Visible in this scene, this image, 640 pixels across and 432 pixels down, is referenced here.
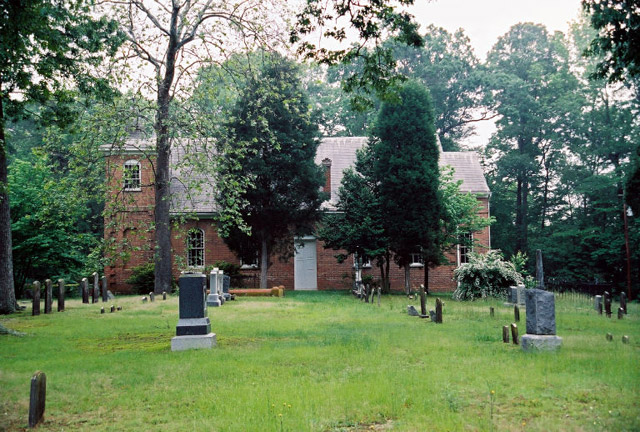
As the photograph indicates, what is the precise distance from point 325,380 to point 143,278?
71.5ft

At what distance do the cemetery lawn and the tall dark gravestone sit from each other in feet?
1.25

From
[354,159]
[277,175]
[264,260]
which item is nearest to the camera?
[277,175]

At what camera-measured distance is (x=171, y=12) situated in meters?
20.6

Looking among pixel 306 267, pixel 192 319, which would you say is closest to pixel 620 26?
pixel 192 319

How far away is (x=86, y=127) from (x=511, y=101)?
32.7 meters

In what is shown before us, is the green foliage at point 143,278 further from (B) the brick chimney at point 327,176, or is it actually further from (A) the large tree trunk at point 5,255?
(A) the large tree trunk at point 5,255

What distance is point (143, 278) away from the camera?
2780 cm

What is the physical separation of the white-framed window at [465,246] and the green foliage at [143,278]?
15.4 metres

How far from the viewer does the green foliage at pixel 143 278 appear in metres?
27.7

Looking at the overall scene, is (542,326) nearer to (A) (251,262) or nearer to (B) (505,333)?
(B) (505,333)

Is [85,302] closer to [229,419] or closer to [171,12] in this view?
[171,12]

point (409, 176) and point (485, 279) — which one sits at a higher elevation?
point (409, 176)

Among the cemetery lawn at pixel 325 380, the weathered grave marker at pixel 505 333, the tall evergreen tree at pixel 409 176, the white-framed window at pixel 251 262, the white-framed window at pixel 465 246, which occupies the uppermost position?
the tall evergreen tree at pixel 409 176

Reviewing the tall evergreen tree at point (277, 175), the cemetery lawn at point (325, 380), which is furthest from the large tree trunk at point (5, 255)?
the tall evergreen tree at point (277, 175)
